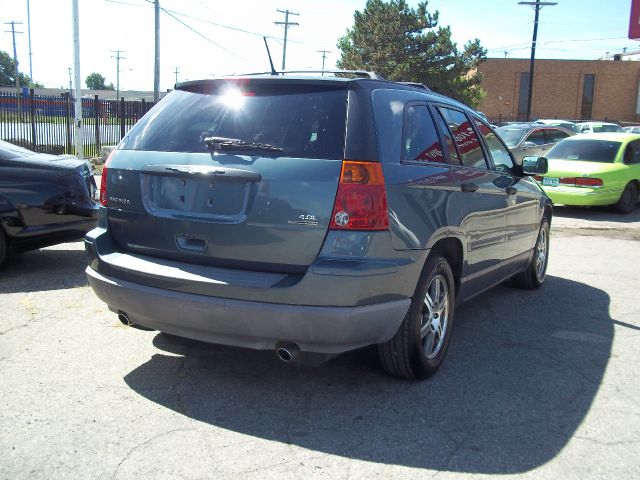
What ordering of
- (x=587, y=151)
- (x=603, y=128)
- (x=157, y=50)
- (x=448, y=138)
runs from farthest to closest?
1. (x=603, y=128)
2. (x=157, y=50)
3. (x=587, y=151)
4. (x=448, y=138)

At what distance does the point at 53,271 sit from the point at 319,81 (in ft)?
14.2

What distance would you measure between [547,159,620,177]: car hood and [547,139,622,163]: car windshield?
289 mm

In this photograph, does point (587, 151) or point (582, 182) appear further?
point (587, 151)

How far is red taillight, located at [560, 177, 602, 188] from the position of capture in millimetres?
12062

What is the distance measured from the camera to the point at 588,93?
60.7 m

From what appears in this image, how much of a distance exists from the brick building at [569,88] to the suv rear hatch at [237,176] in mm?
59489

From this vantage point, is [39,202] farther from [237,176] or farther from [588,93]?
[588,93]

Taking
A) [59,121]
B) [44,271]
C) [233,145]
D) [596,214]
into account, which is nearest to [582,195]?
[596,214]

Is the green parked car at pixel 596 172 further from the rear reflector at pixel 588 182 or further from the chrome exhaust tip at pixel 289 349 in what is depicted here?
the chrome exhaust tip at pixel 289 349

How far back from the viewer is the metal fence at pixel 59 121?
18.3m

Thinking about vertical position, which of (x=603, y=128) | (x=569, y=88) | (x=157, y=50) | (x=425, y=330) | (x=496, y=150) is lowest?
(x=425, y=330)

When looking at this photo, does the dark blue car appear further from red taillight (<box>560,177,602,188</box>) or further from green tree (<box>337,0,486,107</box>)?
green tree (<box>337,0,486,107</box>)

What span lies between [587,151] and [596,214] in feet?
4.37

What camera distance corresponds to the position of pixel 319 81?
141 inches
